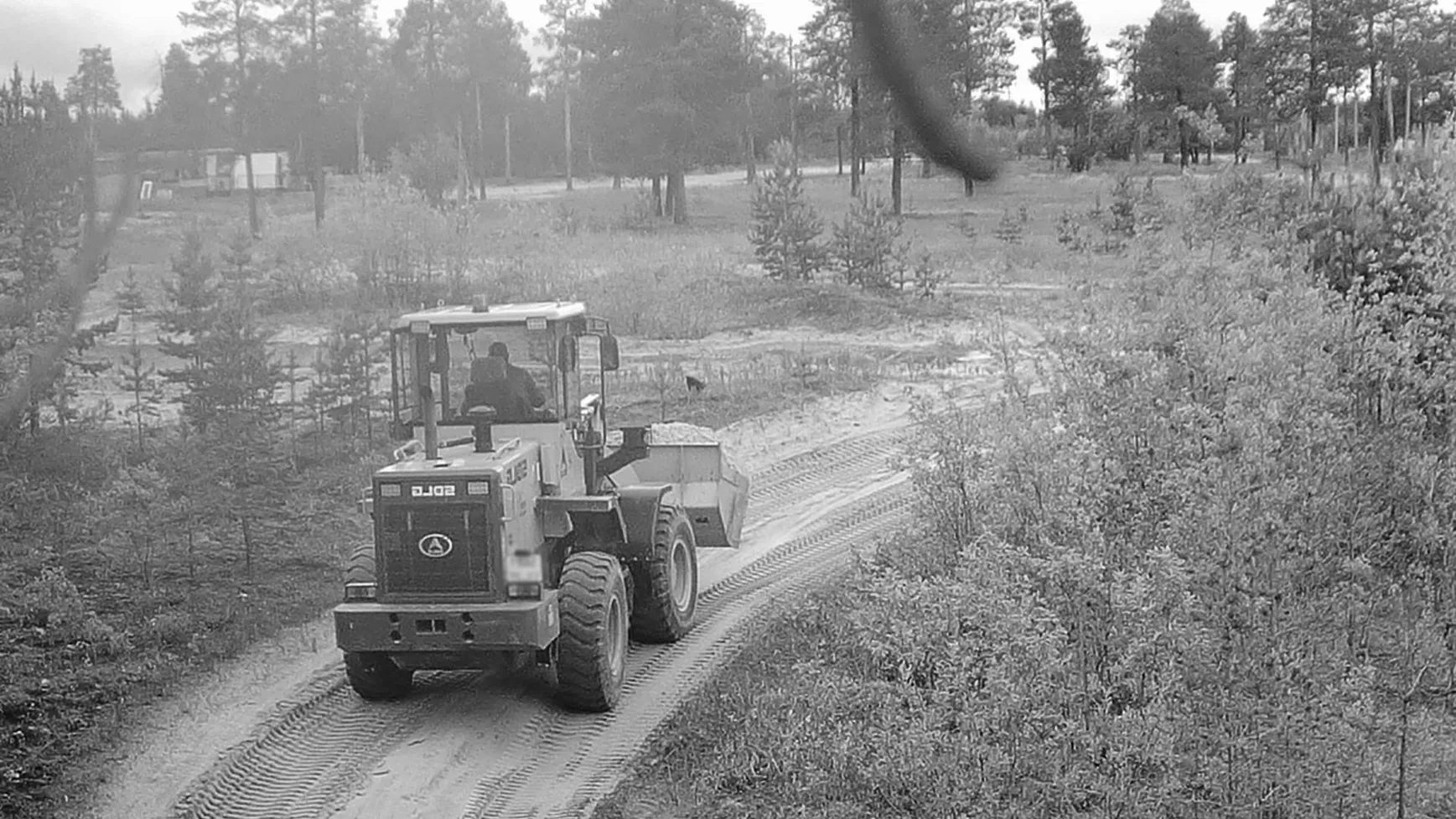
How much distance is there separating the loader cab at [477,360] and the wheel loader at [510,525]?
11 millimetres

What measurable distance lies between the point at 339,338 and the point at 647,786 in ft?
40.0

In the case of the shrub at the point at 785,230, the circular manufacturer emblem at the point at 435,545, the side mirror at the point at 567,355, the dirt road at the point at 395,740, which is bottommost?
the dirt road at the point at 395,740

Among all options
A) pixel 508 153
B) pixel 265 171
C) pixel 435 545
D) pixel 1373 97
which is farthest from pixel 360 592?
pixel 508 153

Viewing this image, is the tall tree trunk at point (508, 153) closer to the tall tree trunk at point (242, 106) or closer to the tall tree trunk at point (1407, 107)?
the tall tree trunk at point (242, 106)

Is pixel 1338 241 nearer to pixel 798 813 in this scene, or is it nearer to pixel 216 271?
pixel 798 813

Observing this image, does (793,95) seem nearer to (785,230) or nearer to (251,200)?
(251,200)

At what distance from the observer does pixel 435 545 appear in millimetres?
8469

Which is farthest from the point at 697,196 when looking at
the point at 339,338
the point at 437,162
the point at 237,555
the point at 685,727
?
the point at 685,727

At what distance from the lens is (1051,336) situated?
10133 mm

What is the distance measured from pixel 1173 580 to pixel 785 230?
23.5 meters

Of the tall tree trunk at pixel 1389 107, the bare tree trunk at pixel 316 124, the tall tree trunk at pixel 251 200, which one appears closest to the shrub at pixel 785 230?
the bare tree trunk at pixel 316 124

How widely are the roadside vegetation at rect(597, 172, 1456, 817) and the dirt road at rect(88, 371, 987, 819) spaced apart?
0.37 m

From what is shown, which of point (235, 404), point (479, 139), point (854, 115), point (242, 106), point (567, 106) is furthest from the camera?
point (567, 106)

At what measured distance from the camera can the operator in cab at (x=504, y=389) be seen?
9.51 m
